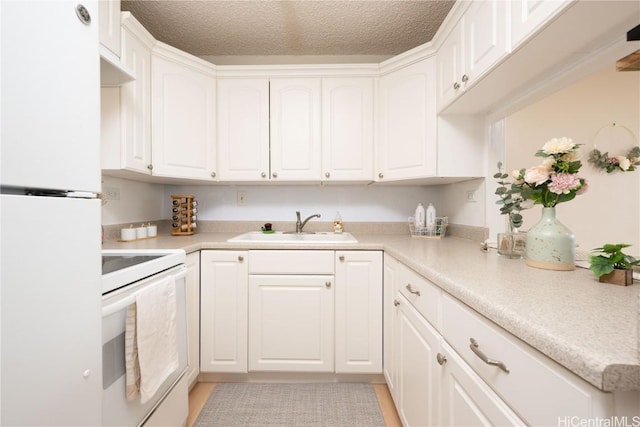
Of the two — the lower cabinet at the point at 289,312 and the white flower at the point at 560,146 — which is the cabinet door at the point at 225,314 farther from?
the white flower at the point at 560,146

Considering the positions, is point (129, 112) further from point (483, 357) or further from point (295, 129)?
point (483, 357)

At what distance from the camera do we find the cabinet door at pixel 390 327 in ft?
4.87

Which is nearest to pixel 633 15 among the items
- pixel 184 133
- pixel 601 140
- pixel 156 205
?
pixel 601 140

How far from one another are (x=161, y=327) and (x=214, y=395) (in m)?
0.92

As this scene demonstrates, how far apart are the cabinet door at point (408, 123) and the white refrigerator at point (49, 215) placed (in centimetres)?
164

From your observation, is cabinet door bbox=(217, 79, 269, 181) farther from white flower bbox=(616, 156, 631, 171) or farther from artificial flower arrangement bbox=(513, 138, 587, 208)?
white flower bbox=(616, 156, 631, 171)

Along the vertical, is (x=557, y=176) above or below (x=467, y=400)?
above

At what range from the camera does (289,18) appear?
1875 mm

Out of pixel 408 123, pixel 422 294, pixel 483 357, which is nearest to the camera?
pixel 483 357

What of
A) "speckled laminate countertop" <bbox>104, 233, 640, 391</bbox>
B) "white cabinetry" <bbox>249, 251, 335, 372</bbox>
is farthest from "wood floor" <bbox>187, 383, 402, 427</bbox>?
"speckled laminate countertop" <bbox>104, 233, 640, 391</bbox>

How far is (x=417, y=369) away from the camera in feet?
3.71

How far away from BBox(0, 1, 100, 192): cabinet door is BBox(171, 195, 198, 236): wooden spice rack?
139cm

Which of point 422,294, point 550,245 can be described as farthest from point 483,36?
point 422,294

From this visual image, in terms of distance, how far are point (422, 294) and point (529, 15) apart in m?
1.00
